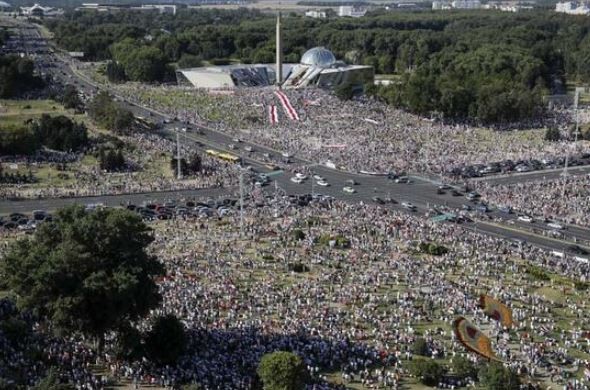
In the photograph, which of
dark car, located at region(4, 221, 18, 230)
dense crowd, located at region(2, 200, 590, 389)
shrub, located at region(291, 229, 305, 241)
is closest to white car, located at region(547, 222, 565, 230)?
dense crowd, located at region(2, 200, 590, 389)

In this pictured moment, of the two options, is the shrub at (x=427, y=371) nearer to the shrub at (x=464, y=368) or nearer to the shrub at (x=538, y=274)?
the shrub at (x=464, y=368)

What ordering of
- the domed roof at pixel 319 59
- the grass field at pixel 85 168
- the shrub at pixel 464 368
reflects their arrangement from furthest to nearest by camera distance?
the domed roof at pixel 319 59, the grass field at pixel 85 168, the shrub at pixel 464 368

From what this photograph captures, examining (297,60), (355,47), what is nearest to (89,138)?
(297,60)

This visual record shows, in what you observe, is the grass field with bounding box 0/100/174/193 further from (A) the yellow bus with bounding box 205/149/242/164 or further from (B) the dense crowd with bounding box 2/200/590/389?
(B) the dense crowd with bounding box 2/200/590/389

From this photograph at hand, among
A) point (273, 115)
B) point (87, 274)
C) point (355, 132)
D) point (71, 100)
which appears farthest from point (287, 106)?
point (87, 274)

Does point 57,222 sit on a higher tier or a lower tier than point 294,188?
higher

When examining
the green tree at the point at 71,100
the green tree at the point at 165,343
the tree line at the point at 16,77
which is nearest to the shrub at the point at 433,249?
the green tree at the point at 165,343

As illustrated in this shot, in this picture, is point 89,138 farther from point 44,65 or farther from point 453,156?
point 44,65
